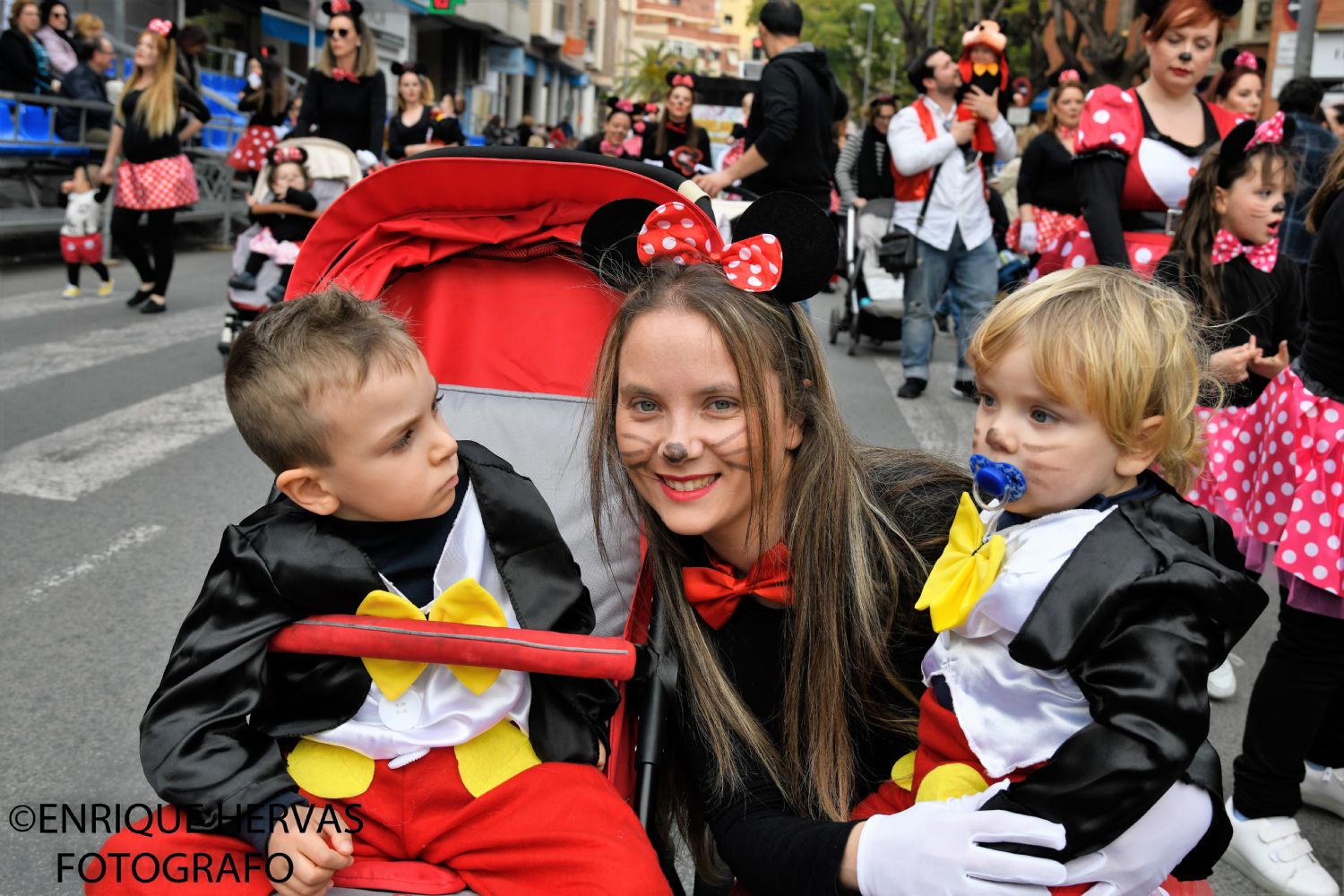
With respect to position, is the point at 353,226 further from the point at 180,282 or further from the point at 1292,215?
the point at 180,282

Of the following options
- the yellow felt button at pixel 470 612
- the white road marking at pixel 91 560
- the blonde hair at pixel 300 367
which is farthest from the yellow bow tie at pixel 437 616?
the white road marking at pixel 91 560

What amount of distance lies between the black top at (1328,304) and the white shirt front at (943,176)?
14.8 ft

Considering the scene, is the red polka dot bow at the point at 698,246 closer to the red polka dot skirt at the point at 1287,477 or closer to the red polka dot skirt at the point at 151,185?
the red polka dot skirt at the point at 1287,477

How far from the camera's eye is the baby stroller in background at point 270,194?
730cm

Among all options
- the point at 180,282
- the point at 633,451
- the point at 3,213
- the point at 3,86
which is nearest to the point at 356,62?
the point at 180,282

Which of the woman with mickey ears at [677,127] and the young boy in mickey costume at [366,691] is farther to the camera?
the woman with mickey ears at [677,127]

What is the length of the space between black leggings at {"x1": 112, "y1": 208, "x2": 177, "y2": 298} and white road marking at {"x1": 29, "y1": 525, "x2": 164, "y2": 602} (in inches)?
201

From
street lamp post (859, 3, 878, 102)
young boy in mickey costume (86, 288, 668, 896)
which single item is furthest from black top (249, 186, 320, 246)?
street lamp post (859, 3, 878, 102)

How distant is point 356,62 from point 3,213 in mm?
5427

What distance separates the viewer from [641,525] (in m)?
2.21

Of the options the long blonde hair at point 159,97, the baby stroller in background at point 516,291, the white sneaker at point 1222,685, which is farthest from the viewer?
the long blonde hair at point 159,97

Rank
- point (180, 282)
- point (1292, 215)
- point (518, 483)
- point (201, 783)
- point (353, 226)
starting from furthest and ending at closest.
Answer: point (180, 282)
point (1292, 215)
point (353, 226)
point (518, 483)
point (201, 783)

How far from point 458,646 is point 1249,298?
267 centimetres

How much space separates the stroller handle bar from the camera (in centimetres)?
185
